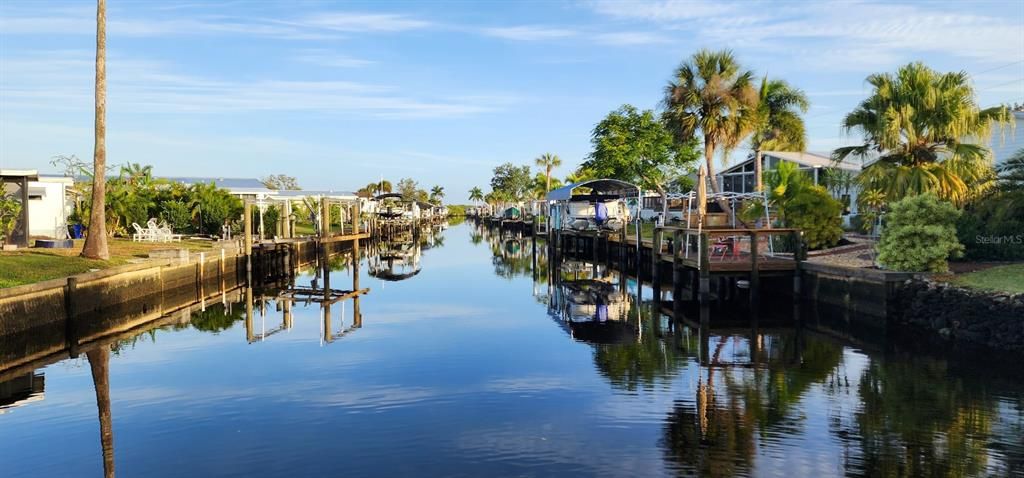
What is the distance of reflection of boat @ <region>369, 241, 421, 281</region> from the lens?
38438 millimetres

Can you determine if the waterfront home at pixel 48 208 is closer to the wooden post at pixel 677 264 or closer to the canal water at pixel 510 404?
the canal water at pixel 510 404

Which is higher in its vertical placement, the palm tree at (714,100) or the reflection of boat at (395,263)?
the palm tree at (714,100)

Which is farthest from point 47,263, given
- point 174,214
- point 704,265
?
point 174,214

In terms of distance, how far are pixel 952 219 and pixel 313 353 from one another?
15279 millimetres

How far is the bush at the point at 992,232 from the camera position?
66.1ft

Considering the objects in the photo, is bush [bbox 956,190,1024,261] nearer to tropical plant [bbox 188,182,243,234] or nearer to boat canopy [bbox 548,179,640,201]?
boat canopy [bbox 548,179,640,201]

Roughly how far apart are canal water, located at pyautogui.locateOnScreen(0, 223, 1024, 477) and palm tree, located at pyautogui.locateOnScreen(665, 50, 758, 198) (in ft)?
63.4

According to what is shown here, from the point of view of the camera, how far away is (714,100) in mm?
38469

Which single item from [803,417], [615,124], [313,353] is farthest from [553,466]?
[615,124]

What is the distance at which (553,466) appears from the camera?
9.48m

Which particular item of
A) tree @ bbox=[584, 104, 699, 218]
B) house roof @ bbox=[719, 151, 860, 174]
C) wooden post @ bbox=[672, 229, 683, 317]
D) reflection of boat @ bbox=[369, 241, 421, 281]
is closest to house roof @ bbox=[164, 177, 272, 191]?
reflection of boat @ bbox=[369, 241, 421, 281]

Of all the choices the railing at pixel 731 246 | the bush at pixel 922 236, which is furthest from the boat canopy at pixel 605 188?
the bush at pixel 922 236

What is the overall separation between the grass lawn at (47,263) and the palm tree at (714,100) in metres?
24.5

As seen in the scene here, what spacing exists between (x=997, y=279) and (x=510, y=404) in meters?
12.1
